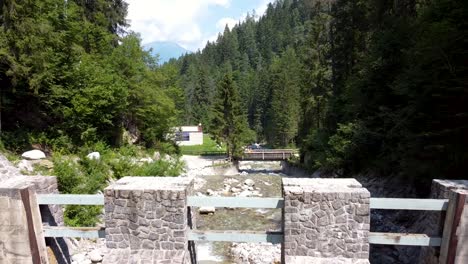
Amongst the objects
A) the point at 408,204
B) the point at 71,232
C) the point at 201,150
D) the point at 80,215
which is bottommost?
the point at 201,150

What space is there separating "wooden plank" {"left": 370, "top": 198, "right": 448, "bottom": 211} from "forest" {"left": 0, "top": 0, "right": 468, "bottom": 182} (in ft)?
12.5

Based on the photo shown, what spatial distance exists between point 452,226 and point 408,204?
2.34ft

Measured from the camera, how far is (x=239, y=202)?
5.26 metres

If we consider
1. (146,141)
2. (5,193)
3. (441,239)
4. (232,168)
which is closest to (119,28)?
(146,141)

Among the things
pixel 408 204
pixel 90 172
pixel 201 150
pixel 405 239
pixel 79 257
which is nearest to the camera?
pixel 408 204

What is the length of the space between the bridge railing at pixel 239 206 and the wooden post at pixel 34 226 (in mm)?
2734

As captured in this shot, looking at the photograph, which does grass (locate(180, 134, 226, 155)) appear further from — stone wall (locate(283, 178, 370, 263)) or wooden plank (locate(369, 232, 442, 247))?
wooden plank (locate(369, 232, 442, 247))

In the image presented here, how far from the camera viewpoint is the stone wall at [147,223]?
17.0 feet

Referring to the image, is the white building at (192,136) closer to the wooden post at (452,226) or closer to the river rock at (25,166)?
the river rock at (25,166)

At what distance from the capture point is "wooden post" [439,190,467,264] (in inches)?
184

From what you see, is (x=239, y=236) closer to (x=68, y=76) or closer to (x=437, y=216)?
(x=437, y=216)

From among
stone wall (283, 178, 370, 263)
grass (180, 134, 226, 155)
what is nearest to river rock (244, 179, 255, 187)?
grass (180, 134, 226, 155)

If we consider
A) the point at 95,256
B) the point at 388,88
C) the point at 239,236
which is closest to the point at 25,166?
the point at 95,256

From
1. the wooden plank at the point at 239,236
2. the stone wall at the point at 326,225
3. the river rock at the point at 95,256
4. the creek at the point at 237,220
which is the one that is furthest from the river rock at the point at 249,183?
the stone wall at the point at 326,225
